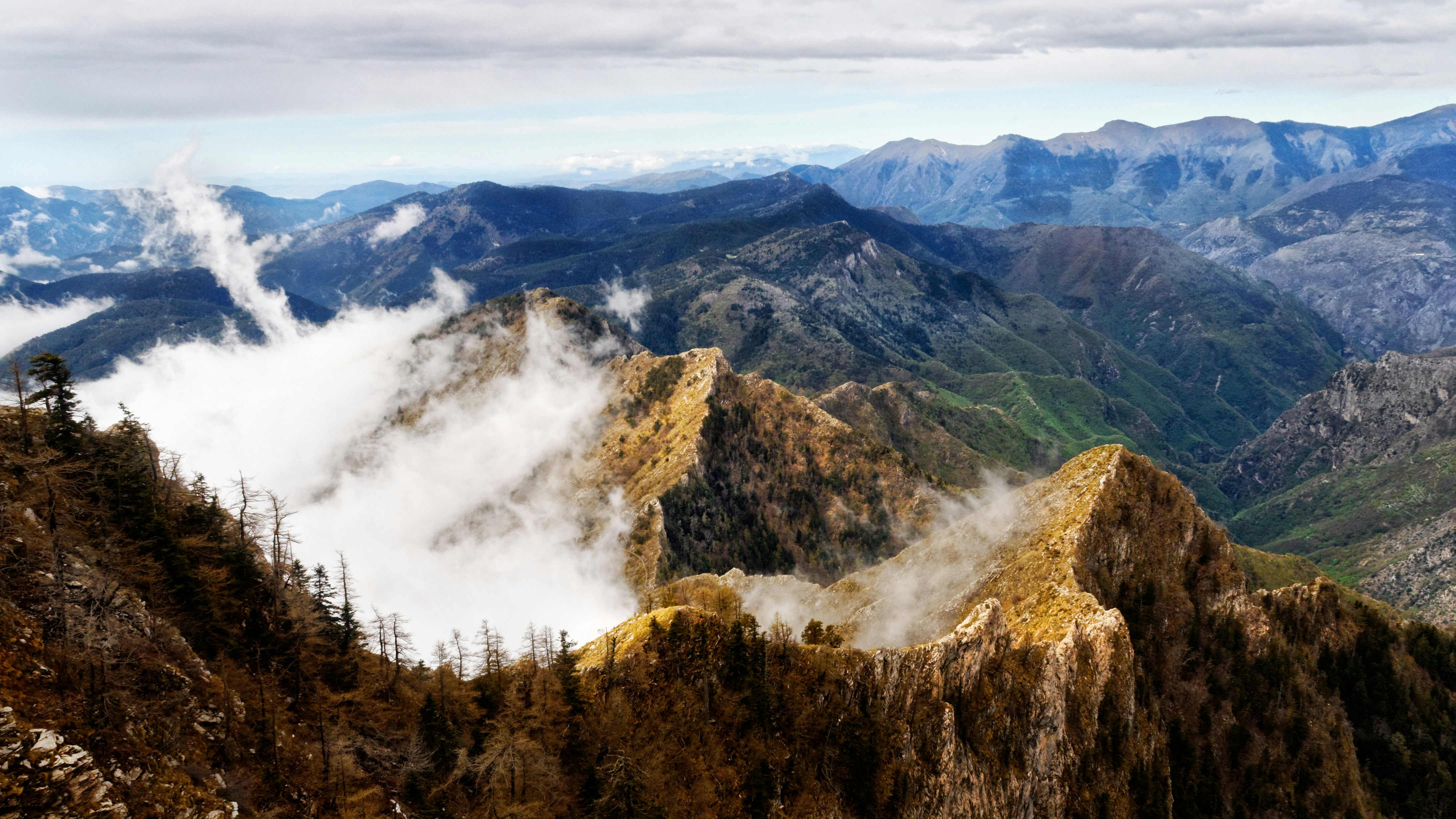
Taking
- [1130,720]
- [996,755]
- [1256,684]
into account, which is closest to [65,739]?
[996,755]

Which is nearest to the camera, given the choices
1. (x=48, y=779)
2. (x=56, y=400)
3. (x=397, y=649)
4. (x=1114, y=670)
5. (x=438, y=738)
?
(x=48, y=779)

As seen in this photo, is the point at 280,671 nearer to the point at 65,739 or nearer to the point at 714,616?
the point at 65,739

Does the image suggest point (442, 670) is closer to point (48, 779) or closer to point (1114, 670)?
point (48, 779)

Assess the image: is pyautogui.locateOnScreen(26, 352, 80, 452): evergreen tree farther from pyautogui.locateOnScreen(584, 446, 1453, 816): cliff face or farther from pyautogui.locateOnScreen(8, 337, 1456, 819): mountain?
pyautogui.locateOnScreen(584, 446, 1453, 816): cliff face

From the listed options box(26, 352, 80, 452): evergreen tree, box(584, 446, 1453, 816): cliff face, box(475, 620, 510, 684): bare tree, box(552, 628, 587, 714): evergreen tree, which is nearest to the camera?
box(26, 352, 80, 452): evergreen tree

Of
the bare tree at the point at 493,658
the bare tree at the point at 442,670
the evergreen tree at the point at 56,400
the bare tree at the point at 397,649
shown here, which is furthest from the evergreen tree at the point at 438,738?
the evergreen tree at the point at 56,400

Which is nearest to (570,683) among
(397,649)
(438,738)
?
(438,738)

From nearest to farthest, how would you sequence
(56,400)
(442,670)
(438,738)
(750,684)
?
1. (438,738)
2. (56,400)
3. (442,670)
4. (750,684)

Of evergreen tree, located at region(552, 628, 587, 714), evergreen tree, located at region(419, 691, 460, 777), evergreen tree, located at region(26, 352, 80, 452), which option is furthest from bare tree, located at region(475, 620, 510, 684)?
evergreen tree, located at region(26, 352, 80, 452)
